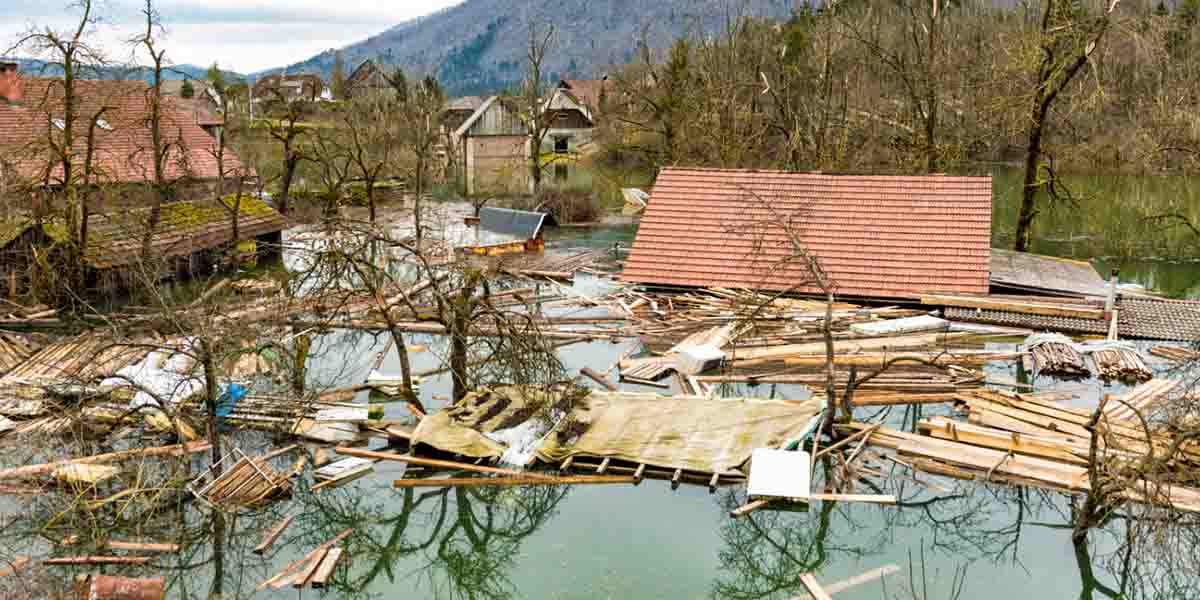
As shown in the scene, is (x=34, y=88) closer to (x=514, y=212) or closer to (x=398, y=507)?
(x=514, y=212)

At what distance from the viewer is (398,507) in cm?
1237

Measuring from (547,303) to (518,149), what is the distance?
34341 mm

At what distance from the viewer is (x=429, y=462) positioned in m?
12.9

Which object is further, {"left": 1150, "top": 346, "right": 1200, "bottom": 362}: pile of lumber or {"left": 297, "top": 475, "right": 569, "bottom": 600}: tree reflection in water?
{"left": 1150, "top": 346, "right": 1200, "bottom": 362}: pile of lumber

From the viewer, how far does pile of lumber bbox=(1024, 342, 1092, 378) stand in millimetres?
16219

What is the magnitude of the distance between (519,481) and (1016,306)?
37.9ft

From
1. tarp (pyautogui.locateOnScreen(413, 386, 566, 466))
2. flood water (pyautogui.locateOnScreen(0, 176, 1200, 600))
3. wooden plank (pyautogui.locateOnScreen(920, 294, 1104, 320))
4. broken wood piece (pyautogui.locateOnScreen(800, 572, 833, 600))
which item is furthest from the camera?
wooden plank (pyautogui.locateOnScreen(920, 294, 1104, 320))

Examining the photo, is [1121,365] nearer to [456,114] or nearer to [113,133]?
[113,133]

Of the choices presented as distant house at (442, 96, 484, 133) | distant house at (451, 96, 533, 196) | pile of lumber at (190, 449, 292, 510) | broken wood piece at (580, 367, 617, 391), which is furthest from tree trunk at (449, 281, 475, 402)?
distant house at (442, 96, 484, 133)

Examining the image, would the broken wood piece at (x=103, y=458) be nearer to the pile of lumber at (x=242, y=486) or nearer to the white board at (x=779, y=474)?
the pile of lumber at (x=242, y=486)

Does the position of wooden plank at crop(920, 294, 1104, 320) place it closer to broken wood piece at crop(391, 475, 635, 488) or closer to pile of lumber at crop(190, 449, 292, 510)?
broken wood piece at crop(391, 475, 635, 488)

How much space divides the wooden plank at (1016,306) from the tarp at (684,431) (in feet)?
23.4

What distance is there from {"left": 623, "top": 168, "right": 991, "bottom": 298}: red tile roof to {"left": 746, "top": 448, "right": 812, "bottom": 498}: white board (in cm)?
836

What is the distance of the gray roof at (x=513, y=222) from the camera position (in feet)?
96.4
